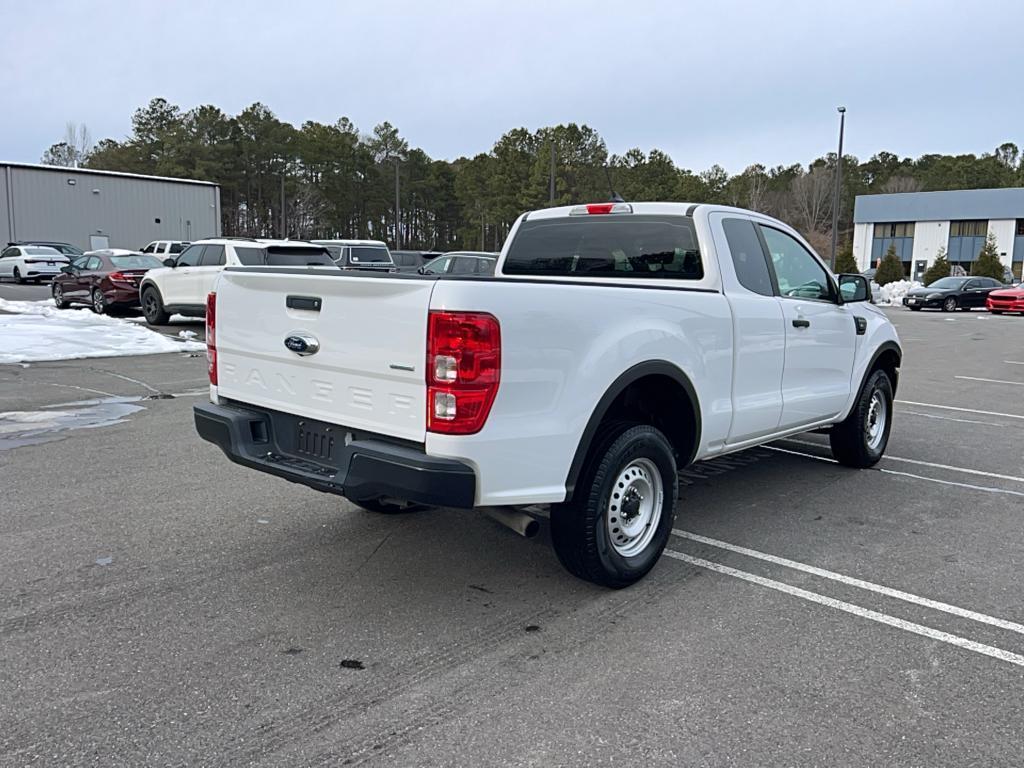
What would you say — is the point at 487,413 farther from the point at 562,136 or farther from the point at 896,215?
the point at 562,136

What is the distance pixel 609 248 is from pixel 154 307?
14.8 metres

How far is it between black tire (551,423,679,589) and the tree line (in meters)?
66.1

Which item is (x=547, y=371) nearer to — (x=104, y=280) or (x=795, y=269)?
(x=795, y=269)

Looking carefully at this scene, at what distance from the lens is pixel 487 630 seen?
12.4 ft

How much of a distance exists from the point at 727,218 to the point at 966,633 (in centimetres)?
271

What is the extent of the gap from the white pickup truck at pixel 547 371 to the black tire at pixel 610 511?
0.01m

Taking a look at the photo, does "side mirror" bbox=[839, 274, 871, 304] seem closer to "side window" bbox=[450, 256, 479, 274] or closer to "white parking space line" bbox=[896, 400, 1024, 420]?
"white parking space line" bbox=[896, 400, 1024, 420]

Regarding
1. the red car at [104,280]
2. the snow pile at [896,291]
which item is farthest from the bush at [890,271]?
the red car at [104,280]

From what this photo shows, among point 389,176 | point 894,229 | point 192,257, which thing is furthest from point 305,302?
point 389,176

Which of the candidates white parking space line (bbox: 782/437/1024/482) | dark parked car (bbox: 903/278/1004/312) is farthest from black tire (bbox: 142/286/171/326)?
dark parked car (bbox: 903/278/1004/312)

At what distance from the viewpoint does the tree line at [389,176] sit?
248ft

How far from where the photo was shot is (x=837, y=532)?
5242mm

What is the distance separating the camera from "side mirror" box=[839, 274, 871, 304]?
6246 millimetres

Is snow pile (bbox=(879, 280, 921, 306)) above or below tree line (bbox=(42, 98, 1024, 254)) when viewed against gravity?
below
